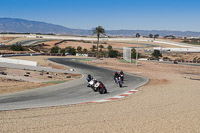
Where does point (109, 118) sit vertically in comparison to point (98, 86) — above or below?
below

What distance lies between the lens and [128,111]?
13.6 metres

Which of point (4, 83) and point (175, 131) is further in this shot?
point (4, 83)

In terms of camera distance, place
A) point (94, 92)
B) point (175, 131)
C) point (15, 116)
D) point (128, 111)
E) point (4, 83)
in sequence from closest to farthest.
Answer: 1. point (175, 131)
2. point (15, 116)
3. point (128, 111)
4. point (94, 92)
5. point (4, 83)

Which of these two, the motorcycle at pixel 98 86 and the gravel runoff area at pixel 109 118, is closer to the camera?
the gravel runoff area at pixel 109 118

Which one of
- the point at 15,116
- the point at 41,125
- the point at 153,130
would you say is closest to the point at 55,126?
the point at 41,125

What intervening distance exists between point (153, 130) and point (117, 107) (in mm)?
4445

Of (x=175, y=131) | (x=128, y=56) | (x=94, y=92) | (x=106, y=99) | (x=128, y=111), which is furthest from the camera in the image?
(x=128, y=56)

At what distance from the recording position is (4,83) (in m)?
22.9

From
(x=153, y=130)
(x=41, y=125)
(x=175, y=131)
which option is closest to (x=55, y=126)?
(x=41, y=125)

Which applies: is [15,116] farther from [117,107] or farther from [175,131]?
[175,131]

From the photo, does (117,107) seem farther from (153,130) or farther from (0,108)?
(0,108)

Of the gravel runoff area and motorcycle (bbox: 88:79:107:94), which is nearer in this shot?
the gravel runoff area

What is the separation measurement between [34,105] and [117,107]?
432 cm

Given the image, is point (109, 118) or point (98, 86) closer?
point (109, 118)
